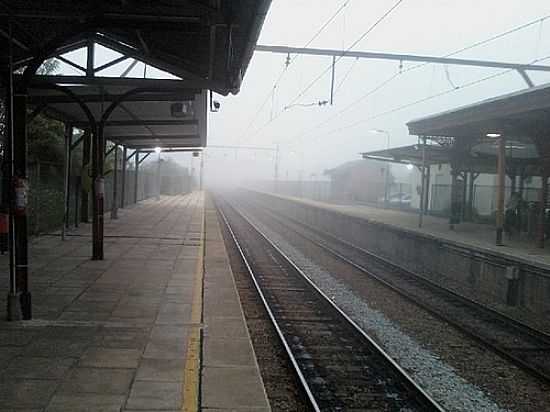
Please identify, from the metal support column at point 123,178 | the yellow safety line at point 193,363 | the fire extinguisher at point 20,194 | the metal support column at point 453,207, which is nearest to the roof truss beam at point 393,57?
the metal support column at point 453,207

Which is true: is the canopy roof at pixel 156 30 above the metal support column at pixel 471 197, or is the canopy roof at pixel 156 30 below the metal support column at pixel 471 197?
above

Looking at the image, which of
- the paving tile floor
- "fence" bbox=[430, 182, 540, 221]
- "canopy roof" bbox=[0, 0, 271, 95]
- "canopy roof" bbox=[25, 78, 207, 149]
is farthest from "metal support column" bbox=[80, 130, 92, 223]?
"fence" bbox=[430, 182, 540, 221]

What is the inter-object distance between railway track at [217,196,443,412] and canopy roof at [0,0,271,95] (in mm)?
4214

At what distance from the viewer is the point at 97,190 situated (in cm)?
1187

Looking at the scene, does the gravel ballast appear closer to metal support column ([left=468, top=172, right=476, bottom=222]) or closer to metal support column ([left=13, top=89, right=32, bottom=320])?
metal support column ([left=13, top=89, right=32, bottom=320])

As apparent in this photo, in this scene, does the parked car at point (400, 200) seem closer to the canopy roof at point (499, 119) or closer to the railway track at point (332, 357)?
the canopy roof at point (499, 119)

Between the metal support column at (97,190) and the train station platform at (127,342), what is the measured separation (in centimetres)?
41

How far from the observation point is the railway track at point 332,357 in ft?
20.1

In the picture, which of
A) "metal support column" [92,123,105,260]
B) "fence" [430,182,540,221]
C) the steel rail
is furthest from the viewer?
Result: "fence" [430,182,540,221]

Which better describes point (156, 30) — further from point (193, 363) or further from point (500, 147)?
point (500, 147)

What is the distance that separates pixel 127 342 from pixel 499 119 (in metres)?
12.7

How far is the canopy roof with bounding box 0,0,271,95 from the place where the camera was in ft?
24.8

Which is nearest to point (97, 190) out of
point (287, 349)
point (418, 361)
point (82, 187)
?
point (287, 349)

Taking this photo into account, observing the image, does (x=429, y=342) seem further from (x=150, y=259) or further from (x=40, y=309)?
(x=150, y=259)
